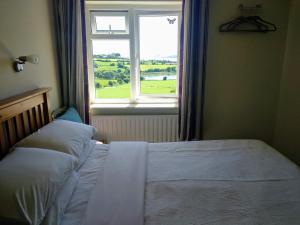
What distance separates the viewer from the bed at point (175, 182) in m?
1.16

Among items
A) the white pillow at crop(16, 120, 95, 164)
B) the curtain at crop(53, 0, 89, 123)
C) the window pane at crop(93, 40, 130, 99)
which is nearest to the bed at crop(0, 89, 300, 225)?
the white pillow at crop(16, 120, 95, 164)

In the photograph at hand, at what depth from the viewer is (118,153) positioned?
1803mm

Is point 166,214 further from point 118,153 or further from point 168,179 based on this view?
point 118,153

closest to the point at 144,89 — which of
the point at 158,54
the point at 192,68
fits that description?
the point at 158,54

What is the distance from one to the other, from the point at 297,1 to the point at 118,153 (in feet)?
7.97

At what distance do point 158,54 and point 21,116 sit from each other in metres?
1.77

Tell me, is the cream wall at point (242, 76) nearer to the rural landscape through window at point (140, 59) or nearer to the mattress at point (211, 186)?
the rural landscape through window at point (140, 59)

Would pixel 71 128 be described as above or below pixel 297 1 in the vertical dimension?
below

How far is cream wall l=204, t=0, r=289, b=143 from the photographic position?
8.45 ft

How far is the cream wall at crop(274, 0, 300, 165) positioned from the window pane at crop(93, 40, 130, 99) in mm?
1855

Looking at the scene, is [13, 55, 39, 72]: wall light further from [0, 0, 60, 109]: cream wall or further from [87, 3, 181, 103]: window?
[87, 3, 181, 103]: window

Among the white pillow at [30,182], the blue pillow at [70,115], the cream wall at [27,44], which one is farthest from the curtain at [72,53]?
the white pillow at [30,182]

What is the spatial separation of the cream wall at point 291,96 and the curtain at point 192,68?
0.95 m

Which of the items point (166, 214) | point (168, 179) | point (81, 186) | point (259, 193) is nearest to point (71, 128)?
point (81, 186)
